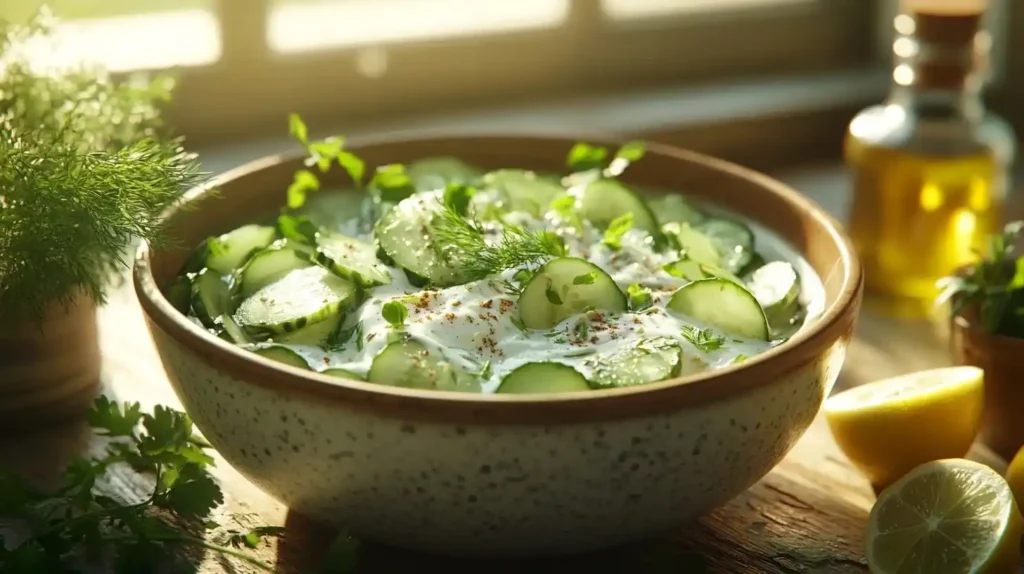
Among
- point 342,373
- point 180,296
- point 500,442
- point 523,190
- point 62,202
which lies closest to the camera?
point 500,442

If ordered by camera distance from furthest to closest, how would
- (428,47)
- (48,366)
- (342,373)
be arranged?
1. (428,47)
2. (48,366)
3. (342,373)

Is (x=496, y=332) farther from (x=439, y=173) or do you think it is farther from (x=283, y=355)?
(x=439, y=173)

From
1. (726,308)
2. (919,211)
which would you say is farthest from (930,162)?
(726,308)

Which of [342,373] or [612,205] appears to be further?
[612,205]

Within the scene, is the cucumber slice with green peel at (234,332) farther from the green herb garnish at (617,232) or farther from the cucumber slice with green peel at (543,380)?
the green herb garnish at (617,232)

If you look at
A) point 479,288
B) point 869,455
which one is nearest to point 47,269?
point 479,288

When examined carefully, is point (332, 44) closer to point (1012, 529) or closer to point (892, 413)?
point (892, 413)

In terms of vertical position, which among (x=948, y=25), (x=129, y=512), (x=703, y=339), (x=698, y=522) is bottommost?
(x=698, y=522)
